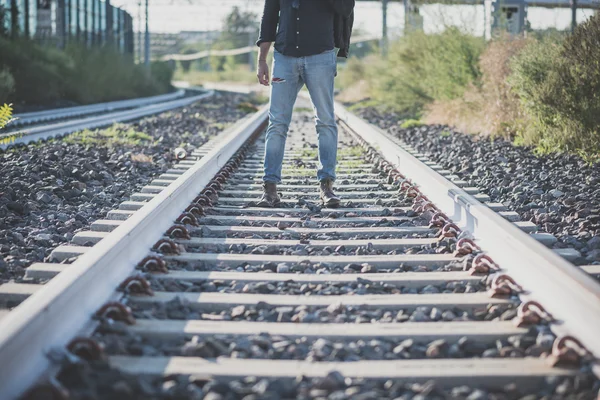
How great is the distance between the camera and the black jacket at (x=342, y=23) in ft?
18.4

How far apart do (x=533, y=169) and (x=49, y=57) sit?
1866 centimetres

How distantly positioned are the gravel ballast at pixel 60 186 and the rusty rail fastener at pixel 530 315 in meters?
2.26

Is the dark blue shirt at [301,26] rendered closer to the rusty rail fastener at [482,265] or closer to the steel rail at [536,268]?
the steel rail at [536,268]

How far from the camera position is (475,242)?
4.29m

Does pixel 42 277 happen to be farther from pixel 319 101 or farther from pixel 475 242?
pixel 319 101

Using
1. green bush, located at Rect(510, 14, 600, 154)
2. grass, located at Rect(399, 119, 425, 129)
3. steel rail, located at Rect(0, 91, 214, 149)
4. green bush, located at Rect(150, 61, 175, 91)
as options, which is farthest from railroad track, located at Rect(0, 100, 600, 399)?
green bush, located at Rect(150, 61, 175, 91)

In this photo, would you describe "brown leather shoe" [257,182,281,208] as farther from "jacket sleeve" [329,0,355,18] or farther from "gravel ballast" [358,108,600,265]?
"gravel ballast" [358,108,600,265]

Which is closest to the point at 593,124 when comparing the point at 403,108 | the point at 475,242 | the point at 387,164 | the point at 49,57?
the point at 387,164

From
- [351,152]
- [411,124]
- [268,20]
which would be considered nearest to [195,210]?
[268,20]

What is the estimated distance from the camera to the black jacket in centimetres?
561

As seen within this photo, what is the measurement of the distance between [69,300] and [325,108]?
3340mm

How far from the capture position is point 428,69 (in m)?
16.0

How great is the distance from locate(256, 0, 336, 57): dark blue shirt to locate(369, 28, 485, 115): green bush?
25.4ft

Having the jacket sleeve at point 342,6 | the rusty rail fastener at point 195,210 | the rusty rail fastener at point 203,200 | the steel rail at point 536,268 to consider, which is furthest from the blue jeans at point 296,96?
the steel rail at point 536,268
